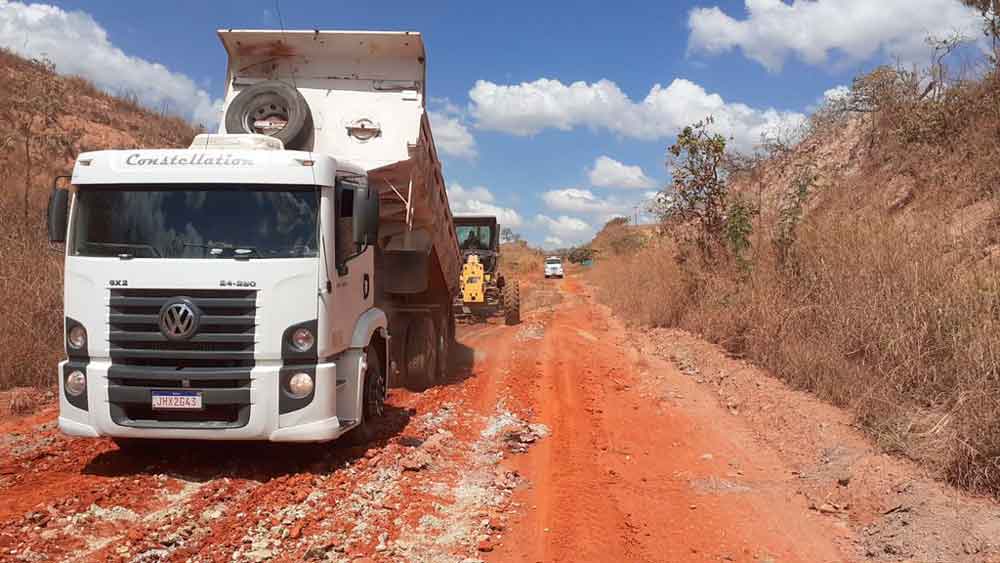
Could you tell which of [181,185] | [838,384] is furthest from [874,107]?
[181,185]

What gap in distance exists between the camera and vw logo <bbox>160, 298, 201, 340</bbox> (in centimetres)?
544

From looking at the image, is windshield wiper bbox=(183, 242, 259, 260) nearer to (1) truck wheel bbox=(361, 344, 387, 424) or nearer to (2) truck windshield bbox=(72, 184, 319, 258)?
(2) truck windshield bbox=(72, 184, 319, 258)

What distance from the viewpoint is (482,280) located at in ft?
58.6

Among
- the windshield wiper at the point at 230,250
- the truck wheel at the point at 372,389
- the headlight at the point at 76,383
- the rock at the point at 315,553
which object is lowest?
the rock at the point at 315,553

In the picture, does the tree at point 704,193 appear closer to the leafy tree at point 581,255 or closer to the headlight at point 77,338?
the headlight at point 77,338

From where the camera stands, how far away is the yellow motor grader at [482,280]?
703 inches

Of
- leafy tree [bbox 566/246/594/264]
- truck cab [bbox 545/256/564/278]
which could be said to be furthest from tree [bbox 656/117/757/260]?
leafy tree [bbox 566/246/594/264]

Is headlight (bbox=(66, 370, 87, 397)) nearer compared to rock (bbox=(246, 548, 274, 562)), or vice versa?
rock (bbox=(246, 548, 274, 562))

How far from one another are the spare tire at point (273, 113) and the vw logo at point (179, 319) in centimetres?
246

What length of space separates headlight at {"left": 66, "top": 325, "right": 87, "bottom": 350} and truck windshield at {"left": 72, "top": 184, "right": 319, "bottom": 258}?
1.98 feet

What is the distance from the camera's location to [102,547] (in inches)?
169

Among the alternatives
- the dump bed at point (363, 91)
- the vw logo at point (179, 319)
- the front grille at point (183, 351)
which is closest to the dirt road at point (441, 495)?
the front grille at point (183, 351)

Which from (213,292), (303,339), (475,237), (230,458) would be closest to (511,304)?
(475,237)

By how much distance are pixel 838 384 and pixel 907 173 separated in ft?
19.3
